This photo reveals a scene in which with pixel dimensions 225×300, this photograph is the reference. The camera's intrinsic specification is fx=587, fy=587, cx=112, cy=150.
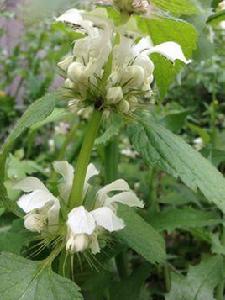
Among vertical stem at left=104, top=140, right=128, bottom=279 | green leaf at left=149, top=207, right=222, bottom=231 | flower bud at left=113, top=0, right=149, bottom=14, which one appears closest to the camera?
flower bud at left=113, top=0, right=149, bottom=14

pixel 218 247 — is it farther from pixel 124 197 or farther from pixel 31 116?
pixel 31 116

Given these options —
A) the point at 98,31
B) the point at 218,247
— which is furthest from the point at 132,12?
the point at 218,247

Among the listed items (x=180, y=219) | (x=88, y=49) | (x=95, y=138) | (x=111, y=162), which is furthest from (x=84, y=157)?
(x=111, y=162)

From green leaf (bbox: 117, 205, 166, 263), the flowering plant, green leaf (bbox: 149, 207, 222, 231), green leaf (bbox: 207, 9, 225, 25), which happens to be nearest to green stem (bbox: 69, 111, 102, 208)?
the flowering plant

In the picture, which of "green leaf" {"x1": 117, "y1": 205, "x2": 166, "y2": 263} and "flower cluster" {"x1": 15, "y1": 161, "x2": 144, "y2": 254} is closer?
"flower cluster" {"x1": 15, "y1": 161, "x2": 144, "y2": 254}

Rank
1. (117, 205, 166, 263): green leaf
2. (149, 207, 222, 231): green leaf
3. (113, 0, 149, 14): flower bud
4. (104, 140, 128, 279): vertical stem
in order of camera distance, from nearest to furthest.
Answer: (113, 0, 149, 14): flower bud < (117, 205, 166, 263): green leaf < (149, 207, 222, 231): green leaf < (104, 140, 128, 279): vertical stem

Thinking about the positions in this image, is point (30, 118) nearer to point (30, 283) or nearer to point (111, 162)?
point (30, 283)

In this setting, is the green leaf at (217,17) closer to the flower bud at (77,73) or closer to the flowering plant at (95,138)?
the flowering plant at (95,138)

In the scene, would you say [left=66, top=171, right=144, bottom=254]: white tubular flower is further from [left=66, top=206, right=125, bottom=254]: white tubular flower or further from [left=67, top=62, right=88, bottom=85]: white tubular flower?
[left=67, top=62, right=88, bottom=85]: white tubular flower
